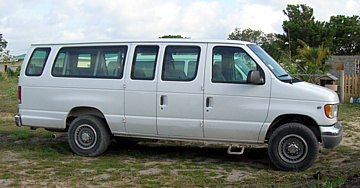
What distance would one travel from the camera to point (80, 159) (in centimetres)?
752

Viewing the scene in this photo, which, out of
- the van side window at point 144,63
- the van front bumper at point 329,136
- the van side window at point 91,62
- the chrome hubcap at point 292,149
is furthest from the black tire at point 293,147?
the van side window at point 91,62

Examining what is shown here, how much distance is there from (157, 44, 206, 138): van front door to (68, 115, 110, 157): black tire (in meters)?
1.18

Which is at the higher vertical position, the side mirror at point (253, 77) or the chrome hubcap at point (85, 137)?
the side mirror at point (253, 77)

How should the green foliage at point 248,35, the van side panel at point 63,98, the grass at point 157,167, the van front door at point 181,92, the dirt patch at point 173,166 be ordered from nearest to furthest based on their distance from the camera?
the grass at point 157,167, the dirt patch at point 173,166, the van front door at point 181,92, the van side panel at point 63,98, the green foliage at point 248,35

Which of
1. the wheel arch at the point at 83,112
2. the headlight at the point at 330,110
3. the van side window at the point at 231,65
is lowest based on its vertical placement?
the wheel arch at the point at 83,112

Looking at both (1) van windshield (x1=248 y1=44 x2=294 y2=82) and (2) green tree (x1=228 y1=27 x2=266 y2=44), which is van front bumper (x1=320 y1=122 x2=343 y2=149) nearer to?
(1) van windshield (x1=248 y1=44 x2=294 y2=82)

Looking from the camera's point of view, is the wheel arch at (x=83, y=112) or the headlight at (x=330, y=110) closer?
the headlight at (x=330, y=110)

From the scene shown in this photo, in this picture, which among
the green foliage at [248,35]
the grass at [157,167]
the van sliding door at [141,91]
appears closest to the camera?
the grass at [157,167]

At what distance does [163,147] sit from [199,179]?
286 centimetres

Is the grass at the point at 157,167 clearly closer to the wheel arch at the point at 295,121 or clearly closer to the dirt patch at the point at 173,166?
the dirt patch at the point at 173,166

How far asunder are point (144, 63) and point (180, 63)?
69 cm

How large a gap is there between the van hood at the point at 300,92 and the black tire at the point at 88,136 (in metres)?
3.24

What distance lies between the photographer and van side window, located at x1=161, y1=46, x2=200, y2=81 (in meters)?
7.09

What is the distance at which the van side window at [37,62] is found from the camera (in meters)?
8.02
